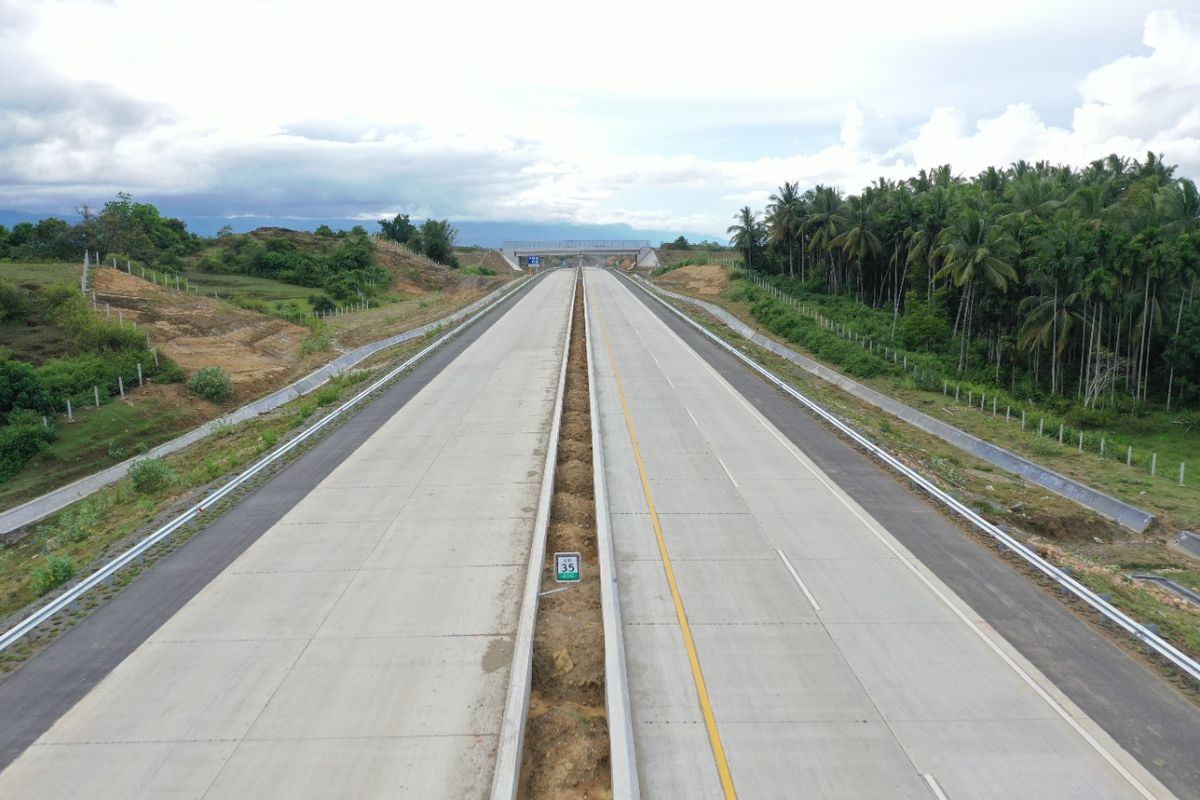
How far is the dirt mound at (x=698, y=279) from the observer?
8494cm

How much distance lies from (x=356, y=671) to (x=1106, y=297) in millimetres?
41073

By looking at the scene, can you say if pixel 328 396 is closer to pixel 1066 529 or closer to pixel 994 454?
pixel 994 454

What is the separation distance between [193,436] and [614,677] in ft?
84.5

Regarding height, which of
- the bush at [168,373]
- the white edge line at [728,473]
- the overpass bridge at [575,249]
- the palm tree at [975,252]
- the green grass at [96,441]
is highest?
the overpass bridge at [575,249]

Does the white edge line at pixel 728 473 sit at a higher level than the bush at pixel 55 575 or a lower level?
higher

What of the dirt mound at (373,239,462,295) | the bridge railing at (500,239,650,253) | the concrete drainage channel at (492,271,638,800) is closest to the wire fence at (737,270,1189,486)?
the concrete drainage channel at (492,271,638,800)

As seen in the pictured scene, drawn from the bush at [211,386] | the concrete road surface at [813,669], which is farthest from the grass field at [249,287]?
the concrete road surface at [813,669]

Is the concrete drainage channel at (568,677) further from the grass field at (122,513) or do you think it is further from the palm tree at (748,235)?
the palm tree at (748,235)

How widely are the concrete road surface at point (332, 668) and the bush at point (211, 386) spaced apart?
60.2 feet

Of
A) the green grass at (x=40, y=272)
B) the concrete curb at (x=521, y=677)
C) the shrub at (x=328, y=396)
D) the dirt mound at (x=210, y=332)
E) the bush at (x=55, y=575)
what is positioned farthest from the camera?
the green grass at (x=40, y=272)

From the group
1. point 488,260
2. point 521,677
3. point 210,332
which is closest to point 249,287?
point 210,332

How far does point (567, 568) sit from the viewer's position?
46.1 feet

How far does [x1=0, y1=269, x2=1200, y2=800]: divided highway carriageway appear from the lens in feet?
31.8

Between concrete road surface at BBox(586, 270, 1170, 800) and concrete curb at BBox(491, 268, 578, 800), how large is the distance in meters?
1.49
